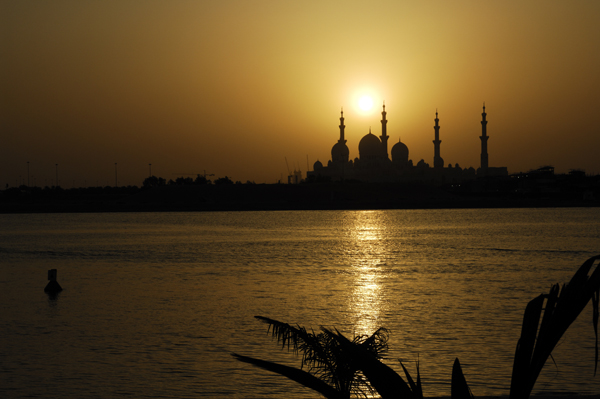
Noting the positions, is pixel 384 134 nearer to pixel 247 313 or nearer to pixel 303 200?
pixel 303 200

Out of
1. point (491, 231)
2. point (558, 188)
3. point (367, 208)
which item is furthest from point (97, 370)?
point (558, 188)

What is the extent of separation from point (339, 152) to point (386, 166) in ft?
46.8

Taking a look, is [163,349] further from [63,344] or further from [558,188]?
[558,188]

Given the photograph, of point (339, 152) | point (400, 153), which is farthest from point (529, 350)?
point (339, 152)

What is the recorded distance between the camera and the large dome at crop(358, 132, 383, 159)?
5679 inches

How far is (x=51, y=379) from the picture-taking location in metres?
10.8

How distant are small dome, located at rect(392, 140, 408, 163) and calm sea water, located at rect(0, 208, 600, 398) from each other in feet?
368

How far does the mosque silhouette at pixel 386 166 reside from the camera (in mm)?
141875

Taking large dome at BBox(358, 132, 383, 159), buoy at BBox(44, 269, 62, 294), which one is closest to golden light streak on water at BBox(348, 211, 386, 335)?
buoy at BBox(44, 269, 62, 294)

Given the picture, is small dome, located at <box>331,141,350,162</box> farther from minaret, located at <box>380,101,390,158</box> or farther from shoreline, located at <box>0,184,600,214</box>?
shoreline, located at <box>0,184,600,214</box>

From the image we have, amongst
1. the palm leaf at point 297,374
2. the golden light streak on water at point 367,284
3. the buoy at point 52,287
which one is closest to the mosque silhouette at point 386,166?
the golden light streak on water at point 367,284

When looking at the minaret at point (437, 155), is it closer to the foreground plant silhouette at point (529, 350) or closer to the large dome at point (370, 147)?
the large dome at point (370, 147)

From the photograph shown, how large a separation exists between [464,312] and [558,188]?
391ft

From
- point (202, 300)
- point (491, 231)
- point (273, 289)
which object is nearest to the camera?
point (202, 300)
